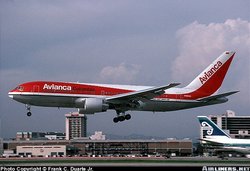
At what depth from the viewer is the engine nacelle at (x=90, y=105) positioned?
58.5m

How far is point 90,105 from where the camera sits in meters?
58.4

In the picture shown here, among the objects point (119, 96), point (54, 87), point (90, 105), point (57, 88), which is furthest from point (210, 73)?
point (54, 87)

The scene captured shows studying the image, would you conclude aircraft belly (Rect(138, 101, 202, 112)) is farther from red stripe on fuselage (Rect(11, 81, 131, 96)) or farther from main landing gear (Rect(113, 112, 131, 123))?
red stripe on fuselage (Rect(11, 81, 131, 96))

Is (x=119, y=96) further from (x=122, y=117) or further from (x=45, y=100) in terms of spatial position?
(x=45, y=100)

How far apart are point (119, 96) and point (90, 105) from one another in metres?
3.57

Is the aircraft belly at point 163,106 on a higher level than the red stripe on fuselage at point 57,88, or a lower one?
lower

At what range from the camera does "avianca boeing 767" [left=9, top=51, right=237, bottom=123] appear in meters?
57.6

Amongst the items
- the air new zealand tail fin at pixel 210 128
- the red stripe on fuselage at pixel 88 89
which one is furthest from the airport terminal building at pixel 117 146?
the red stripe on fuselage at pixel 88 89

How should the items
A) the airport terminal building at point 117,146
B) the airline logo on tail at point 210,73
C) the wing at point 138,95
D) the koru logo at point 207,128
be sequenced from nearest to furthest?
1. the wing at point 138,95
2. the airline logo on tail at point 210,73
3. the koru logo at point 207,128
4. the airport terminal building at point 117,146

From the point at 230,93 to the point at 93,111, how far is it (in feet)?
52.6

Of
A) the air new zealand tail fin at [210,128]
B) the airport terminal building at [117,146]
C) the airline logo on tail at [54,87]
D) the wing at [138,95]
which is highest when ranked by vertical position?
the airline logo on tail at [54,87]

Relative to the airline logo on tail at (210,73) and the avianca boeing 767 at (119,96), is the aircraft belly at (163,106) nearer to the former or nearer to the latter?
the avianca boeing 767 at (119,96)

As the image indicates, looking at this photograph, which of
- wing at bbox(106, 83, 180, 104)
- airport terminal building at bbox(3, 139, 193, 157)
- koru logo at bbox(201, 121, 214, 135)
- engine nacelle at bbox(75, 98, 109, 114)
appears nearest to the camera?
engine nacelle at bbox(75, 98, 109, 114)

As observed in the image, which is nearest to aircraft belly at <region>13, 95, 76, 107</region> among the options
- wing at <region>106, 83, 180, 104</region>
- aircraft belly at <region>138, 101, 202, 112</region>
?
wing at <region>106, 83, 180, 104</region>
